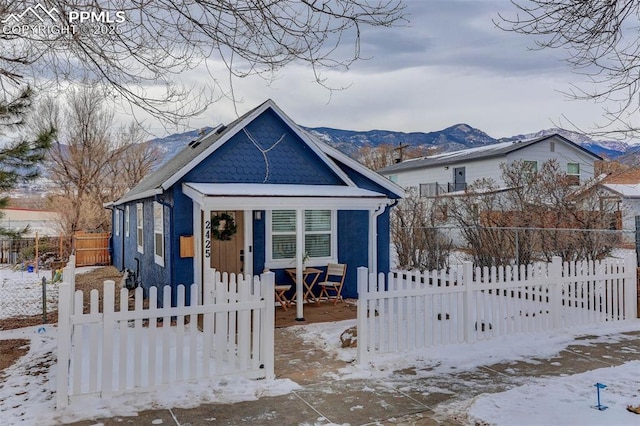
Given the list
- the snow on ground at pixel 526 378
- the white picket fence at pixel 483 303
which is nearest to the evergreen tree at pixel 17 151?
the snow on ground at pixel 526 378

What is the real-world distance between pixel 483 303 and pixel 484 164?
20.2 m

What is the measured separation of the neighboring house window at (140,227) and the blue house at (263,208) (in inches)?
25.4

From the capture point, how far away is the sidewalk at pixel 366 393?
14.2ft

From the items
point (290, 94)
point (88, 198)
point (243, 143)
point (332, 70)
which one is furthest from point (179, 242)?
point (88, 198)

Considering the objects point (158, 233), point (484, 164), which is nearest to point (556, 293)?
point (158, 233)

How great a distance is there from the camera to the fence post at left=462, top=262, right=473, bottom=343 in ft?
22.3

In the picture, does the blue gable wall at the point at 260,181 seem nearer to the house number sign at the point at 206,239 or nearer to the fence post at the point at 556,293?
the house number sign at the point at 206,239

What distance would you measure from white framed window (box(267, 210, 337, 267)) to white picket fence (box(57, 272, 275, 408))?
15.5ft

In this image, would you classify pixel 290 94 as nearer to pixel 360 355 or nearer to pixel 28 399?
pixel 360 355

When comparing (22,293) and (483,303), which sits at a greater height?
(483,303)

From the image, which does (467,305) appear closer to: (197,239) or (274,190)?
(274,190)

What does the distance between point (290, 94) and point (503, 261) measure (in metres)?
8.82

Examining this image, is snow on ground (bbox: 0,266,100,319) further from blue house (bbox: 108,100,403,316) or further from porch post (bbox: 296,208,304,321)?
porch post (bbox: 296,208,304,321)

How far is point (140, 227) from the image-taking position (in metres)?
13.4
